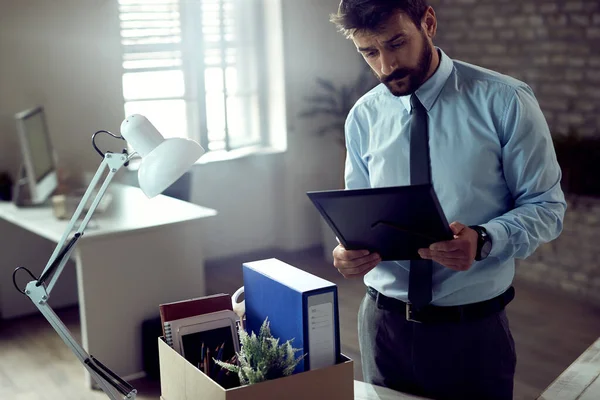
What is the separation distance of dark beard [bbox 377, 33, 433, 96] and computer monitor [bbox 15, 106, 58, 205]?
2.62 m

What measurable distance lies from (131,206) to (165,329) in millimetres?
2528

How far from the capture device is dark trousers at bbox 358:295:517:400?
5.62 ft

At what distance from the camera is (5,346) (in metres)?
4.12

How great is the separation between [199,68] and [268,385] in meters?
4.28

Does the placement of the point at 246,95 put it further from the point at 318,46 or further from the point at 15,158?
the point at 15,158

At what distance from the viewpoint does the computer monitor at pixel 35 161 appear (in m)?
3.85

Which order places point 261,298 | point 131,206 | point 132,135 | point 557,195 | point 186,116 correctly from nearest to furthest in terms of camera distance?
1. point 132,135
2. point 261,298
3. point 557,195
4. point 131,206
5. point 186,116

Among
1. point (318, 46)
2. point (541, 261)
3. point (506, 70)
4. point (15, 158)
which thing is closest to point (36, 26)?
point (15, 158)

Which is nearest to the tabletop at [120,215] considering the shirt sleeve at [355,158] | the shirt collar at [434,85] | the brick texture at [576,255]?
the shirt sleeve at [355,158]

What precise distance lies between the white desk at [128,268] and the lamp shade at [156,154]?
209cm

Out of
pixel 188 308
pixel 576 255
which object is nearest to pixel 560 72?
pixel 576 255

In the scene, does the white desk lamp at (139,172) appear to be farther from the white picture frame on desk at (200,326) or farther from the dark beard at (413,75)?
the dark beard at (413,75)

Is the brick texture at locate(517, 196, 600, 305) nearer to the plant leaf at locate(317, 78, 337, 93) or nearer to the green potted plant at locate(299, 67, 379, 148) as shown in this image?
the green potted plant at locate(299, 67, 379, 148)

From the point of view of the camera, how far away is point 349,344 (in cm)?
394
